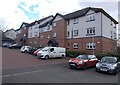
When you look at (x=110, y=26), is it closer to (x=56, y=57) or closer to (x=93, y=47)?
(x=93, y=47)

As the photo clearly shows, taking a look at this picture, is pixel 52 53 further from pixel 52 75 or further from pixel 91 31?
pixel 52 75

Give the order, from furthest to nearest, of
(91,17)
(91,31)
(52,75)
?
1. (91,17)
2. (91,31)
3. (52,75)

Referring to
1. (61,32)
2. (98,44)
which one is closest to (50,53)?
(98,44)

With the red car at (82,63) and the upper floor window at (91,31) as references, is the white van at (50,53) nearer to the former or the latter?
the upper floor window at (91,31)

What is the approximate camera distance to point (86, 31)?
31.4 meters

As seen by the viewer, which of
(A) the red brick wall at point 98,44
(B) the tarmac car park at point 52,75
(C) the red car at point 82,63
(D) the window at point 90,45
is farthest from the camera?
(D) the window at point 90,45

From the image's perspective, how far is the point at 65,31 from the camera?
36688 mm

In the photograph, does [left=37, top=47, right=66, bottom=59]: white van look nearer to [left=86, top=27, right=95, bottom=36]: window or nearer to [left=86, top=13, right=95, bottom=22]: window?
[left=86, top=27, right=95, bottom=36]: window

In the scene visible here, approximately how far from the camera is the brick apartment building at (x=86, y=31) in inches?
1143

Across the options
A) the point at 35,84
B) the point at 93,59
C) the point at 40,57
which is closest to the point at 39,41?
the point at 40,57

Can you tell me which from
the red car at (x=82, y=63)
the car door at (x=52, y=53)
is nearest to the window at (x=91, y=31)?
the car door at (x=52, y=53)

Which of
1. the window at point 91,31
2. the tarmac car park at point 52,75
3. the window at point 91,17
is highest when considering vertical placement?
the window at point 91,17

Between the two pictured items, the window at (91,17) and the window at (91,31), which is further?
the window at (91,17)

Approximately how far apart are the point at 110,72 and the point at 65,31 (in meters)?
24.1
